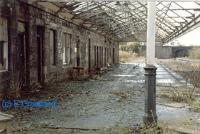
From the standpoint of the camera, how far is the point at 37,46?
16859mm

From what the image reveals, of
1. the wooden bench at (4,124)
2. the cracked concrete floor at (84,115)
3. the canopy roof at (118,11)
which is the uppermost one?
the canopy roof at (118,11)

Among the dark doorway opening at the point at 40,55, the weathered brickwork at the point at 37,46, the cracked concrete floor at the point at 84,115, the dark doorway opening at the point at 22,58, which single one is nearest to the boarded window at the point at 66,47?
the weathered brickwork at the point at 37,46

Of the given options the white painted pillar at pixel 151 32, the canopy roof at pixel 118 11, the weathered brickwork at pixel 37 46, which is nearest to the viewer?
the white painted pillar at pixel 151 32

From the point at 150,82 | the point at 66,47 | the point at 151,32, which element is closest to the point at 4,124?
the point at 150,82

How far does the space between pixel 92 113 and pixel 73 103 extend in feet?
6.57

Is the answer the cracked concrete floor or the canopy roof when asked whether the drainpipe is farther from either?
the canopy roof

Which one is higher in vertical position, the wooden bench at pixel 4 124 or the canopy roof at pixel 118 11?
the canopy roof at pixel 118 11

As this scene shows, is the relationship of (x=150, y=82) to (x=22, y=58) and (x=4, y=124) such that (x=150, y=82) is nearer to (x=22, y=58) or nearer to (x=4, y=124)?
(x=4, y=124)

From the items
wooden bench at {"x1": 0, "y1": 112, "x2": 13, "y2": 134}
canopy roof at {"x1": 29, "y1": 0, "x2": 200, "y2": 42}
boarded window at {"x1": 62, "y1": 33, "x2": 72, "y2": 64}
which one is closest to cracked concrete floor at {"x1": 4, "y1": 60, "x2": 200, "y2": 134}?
wooden bench at {"x1": 0, "y1": 112, "x2": 13, "y2": 134}

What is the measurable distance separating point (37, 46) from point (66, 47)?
5.79m

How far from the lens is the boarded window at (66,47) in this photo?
22.1 m

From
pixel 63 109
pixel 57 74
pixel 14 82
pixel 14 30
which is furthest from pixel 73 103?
pixel 57 74

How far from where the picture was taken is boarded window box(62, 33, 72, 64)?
72.5ft

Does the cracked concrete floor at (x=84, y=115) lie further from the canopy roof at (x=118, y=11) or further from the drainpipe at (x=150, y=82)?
the canopy roof at (x=118, y=11)
